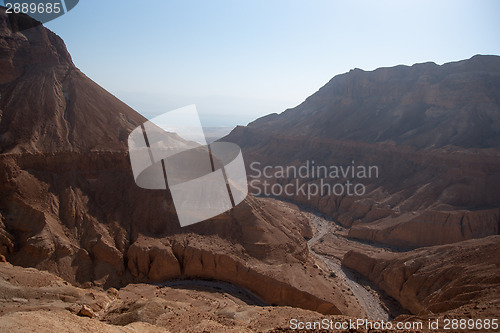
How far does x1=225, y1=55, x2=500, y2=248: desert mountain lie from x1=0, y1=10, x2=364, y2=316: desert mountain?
744 inches

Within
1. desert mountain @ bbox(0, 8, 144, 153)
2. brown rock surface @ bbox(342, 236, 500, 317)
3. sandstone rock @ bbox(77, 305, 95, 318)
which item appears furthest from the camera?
desert mountain @ bbox(0, 8, 144, 153)

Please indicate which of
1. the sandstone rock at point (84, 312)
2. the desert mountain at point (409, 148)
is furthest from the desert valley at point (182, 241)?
the desert mountain at point (409, 148)

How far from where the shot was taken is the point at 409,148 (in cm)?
6109

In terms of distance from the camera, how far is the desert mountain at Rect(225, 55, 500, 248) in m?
45.0

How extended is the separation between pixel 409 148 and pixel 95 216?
52.6 metres

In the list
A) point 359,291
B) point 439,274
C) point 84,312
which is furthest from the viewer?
point 359,291

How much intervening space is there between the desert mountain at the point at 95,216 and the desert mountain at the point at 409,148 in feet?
62.0

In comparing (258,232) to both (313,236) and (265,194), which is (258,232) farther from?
(265,194)

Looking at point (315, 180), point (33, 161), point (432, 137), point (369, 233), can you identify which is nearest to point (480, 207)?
point (369, 233)

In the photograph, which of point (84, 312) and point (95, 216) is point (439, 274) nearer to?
point (84, 312)

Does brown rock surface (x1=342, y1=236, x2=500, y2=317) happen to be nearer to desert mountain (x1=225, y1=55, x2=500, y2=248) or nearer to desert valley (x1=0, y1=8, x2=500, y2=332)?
desert valley (x1=0, y1=8, x2=500, y2=332)

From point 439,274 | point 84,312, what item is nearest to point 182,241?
point 84,312

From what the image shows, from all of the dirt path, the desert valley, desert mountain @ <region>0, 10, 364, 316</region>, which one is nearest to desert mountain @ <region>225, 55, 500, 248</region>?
the desert valley

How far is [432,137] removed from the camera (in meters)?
61.0
